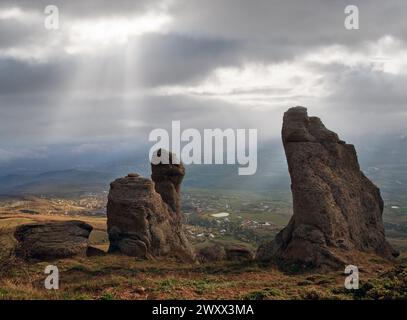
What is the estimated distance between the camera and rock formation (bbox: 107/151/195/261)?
5141 centimetres

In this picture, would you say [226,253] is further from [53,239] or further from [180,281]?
[180,281]

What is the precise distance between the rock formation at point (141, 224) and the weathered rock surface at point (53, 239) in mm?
3563

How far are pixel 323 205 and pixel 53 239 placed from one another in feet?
94.9

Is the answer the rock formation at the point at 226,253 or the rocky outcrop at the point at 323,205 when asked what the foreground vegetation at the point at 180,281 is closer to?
the rocky outcrop at the point at 323,205

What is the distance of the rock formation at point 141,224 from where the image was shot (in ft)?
169

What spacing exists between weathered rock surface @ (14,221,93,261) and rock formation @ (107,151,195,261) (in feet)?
11.7

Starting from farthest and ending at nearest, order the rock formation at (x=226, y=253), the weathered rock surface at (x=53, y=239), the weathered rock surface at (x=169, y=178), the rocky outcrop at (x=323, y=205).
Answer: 1. the weathered rock surface at (x=169, y=178)
2. the rock formation at (x=226, y=253)
3. the weathered rock surface at (x=53, y=239)
4. the rocky outcrop at (x=323, y=205)

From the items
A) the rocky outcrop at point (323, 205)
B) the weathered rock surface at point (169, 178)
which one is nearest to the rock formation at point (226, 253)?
the rocky outcrop at point (323, 205)

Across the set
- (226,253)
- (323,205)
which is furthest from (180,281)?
(226,253)
